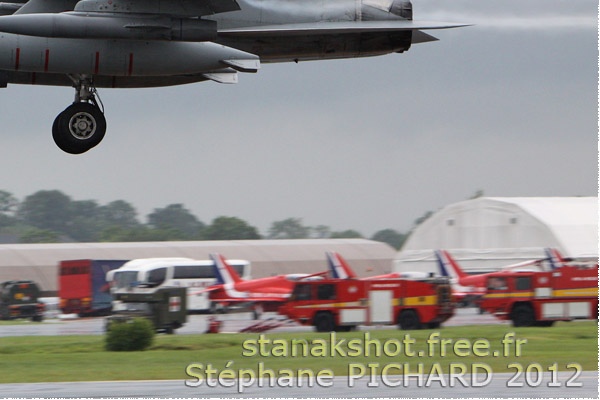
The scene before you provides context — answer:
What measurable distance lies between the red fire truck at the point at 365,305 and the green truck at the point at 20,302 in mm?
21202

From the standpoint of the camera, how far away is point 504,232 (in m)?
63.9

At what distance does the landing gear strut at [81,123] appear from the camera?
1549cm

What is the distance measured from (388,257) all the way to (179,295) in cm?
4469

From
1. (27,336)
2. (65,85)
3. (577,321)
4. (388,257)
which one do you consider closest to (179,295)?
(27,336)

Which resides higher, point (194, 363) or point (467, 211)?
point (467, 211)

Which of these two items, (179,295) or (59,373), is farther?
(179,295)

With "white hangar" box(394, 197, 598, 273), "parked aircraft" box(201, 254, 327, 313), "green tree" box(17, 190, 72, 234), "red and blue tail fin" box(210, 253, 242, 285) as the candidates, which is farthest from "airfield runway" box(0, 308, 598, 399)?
"green tree" box(17, 190, 72, 234)

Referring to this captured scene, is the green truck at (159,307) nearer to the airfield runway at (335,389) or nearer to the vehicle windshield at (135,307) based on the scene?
the vehicle windshield at (135,307)

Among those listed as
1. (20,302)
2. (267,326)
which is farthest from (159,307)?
(20,302)

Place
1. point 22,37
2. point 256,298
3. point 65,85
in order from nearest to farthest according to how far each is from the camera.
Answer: point 22,37 < point 65,85 < point 256,298

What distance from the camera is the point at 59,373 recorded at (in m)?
29.0

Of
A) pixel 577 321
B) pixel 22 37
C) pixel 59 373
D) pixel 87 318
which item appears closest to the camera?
pixel 22 37

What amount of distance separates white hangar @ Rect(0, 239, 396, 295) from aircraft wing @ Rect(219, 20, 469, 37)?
57.5 m

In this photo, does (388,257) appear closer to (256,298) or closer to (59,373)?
(256,298)
